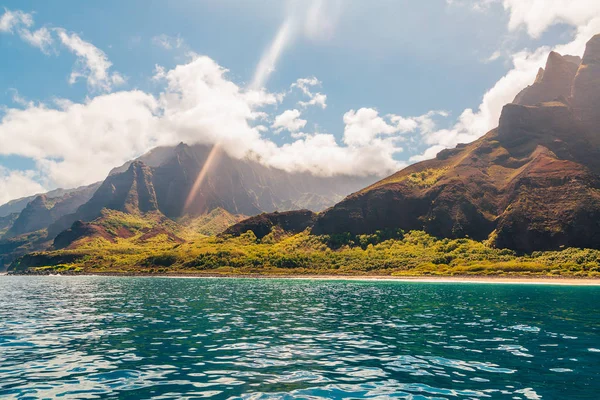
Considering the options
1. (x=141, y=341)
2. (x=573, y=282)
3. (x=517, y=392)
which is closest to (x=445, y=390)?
(x=517, y=392)

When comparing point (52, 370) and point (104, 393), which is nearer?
point (104, 393)

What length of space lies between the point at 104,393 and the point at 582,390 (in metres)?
20.8

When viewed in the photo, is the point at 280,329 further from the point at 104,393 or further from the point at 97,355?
the point at 104,393

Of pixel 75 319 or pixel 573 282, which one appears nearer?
pixel 75 319

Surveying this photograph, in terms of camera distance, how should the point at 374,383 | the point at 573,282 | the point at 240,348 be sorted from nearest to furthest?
1. the point at 374,383
2. the point at 240,348
3. the point at 573,282

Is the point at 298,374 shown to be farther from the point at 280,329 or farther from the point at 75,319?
the point at 75,319

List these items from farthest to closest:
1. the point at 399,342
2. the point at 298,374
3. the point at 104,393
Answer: the point at 399,342 < the point at 298,374 < the point at 104,393

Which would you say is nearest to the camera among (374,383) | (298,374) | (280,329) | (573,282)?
(374,383)

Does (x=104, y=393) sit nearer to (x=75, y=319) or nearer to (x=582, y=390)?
(x=582, y=390)

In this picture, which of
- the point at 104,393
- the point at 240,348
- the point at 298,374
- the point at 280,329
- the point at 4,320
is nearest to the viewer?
the point at 104,393

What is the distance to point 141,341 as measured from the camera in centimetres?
2891

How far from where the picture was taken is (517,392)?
54.7ft

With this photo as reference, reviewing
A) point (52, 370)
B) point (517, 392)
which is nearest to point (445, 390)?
point (517, 392)

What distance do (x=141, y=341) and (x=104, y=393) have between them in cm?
1295
